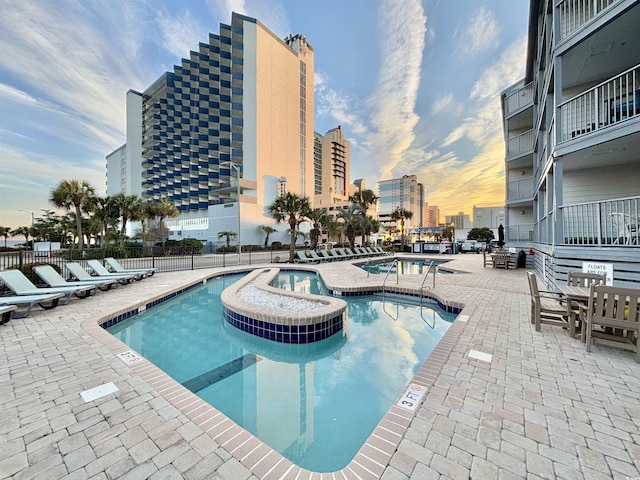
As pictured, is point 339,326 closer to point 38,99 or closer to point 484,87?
point 484,87

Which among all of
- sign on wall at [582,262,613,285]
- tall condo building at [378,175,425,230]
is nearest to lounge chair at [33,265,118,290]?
sign on wall at [582,262,613,285]

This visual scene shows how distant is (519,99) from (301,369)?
57.4 feet

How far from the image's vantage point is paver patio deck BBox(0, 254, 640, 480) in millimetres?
1810

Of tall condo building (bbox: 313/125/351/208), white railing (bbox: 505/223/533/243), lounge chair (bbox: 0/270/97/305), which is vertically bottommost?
lounge chair (bbox: 0/270/97/305)

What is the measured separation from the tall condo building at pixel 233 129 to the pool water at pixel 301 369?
27.6 metres

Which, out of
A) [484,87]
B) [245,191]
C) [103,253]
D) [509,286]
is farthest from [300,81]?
[509,286]

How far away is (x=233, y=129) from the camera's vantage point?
36062mm

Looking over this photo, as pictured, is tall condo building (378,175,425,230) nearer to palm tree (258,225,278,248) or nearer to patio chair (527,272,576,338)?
palm tree (258,225,278,248)

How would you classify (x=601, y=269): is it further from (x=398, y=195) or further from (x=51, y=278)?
(x=398, y=195)

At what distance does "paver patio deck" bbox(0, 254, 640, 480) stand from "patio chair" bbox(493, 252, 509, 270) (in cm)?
1081

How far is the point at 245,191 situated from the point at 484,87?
2774cm

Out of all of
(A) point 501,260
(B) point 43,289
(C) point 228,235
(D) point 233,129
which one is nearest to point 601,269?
(A) point 501,260

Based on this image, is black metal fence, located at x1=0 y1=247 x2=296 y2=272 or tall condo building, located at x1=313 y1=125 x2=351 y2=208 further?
tall condo building, located at x1=313 y1=125 x2=351 y2=208

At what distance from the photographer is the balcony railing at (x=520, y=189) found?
1428cm
